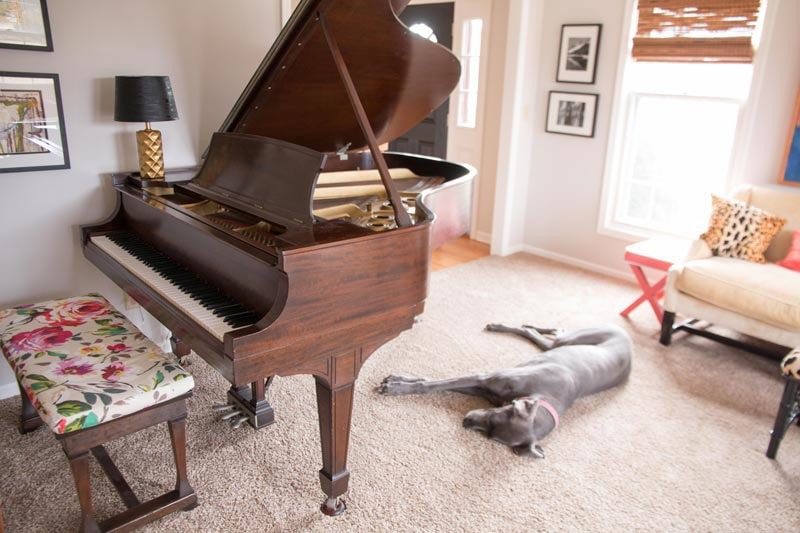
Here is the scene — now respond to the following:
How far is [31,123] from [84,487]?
5.39ft

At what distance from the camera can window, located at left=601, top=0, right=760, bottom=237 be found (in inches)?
155

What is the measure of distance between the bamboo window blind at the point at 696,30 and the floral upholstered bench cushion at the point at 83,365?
156 inches

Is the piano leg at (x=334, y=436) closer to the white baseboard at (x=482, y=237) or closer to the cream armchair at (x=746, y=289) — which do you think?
the cream armchair at (x=746, y=289)

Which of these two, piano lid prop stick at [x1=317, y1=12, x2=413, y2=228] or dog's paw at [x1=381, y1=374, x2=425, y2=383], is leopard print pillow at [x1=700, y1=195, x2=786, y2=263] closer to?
dog's paw at [x1=381, y1=374, x2=425, y2=383]

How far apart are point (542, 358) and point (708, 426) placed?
831 mm

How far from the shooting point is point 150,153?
107 inches

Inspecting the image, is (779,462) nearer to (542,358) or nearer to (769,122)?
(542,358)

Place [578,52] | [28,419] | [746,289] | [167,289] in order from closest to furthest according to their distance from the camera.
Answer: [167,289] < [28,419] < [746,289] < [578,52]

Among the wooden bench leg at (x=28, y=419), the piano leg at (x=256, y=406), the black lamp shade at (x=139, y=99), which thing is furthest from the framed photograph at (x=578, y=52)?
the wooden bench leg at (x=28, y=419)

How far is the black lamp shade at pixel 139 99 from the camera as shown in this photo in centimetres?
255

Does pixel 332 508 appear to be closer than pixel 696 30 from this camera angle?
Yes

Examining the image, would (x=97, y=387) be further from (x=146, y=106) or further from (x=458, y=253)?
(x=458, y=253)

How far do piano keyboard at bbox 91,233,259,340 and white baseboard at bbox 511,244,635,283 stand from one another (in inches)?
142

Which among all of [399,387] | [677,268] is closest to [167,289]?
[399,387]
